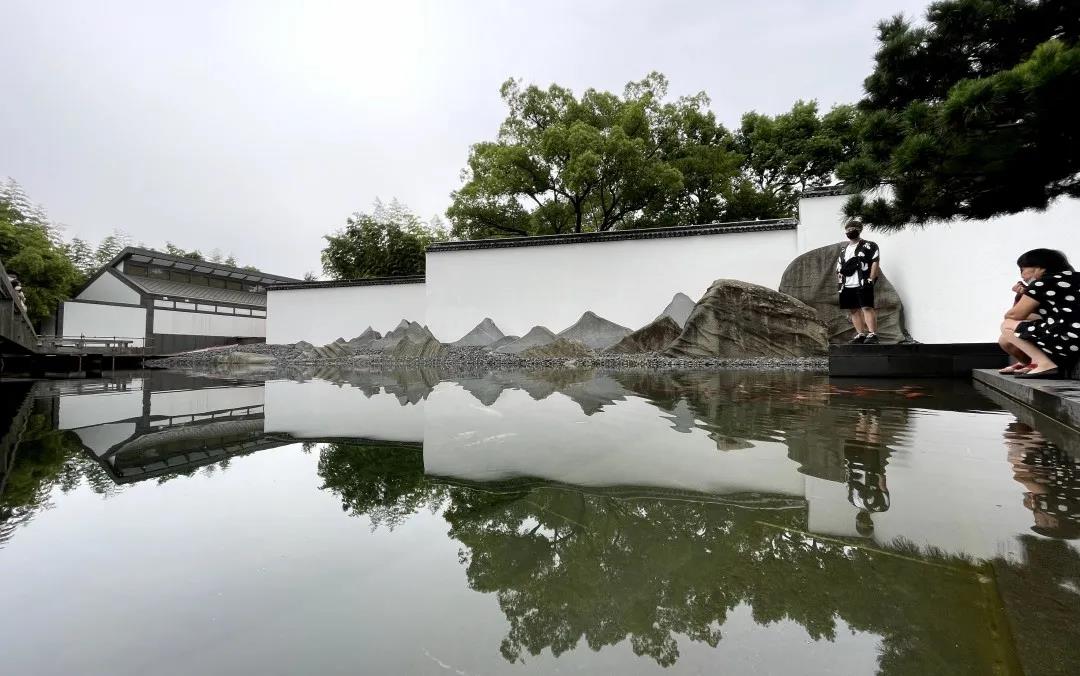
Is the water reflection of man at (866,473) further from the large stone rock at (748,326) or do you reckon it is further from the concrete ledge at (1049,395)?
the large stone rock at (748,326)

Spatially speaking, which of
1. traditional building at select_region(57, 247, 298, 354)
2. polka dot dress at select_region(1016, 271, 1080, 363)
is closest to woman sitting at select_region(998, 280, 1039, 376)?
polka dot dress at select_region(1016, 271, 1080, 363)

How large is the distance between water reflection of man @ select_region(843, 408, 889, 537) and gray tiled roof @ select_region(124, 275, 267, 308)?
73.1 ft

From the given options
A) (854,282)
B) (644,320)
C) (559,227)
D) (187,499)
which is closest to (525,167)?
(559,227)

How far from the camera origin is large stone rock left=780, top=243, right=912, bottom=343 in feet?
26.9

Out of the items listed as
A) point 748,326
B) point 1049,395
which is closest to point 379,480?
point 1049,395

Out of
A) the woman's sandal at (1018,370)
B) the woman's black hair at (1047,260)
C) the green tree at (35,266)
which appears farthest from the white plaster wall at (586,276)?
the green tree at (35,266)

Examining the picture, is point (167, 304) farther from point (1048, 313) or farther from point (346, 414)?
point (1048, 313)

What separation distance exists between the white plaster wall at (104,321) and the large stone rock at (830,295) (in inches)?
805

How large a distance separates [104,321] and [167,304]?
191 cm

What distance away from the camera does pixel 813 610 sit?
738 mm

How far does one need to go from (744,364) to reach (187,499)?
7521mm

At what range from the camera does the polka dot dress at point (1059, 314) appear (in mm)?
2893

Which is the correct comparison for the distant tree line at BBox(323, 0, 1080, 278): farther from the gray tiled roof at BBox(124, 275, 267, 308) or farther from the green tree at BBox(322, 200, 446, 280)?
the gray tiled roof at BBox(124, 275, 267, 308)

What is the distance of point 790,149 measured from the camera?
17.9 meters
